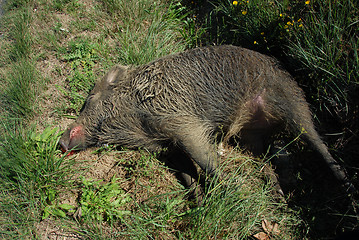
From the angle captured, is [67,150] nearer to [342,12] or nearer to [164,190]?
[164,190]

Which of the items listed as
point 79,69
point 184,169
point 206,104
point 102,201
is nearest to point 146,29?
point 79,69

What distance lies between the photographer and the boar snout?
350 centimetres

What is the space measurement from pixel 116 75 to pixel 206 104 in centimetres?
135

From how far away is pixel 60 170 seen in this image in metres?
3.15

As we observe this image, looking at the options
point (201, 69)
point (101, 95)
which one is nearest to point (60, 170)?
point (101, 95)

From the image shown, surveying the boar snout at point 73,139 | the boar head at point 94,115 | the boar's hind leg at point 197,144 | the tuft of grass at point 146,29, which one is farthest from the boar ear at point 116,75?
the boar's hind leg at point 197,144

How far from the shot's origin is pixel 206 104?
3.05 metres

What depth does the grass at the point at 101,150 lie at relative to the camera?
9.06ft

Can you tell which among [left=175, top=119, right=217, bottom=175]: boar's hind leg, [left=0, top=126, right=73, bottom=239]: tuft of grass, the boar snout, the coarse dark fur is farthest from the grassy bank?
the coarse dark fur

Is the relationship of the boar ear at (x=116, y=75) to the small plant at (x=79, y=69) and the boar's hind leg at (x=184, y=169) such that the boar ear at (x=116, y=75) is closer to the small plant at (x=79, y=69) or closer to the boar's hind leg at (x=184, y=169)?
the small plant at (x=79, y=69)

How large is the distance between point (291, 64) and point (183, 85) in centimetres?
132

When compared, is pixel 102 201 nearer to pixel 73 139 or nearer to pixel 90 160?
pixel 90 160

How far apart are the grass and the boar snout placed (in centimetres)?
12

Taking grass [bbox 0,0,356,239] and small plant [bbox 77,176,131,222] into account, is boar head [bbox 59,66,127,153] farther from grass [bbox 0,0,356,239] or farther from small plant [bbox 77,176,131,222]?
small plant [bbox 77,176,131,222]
